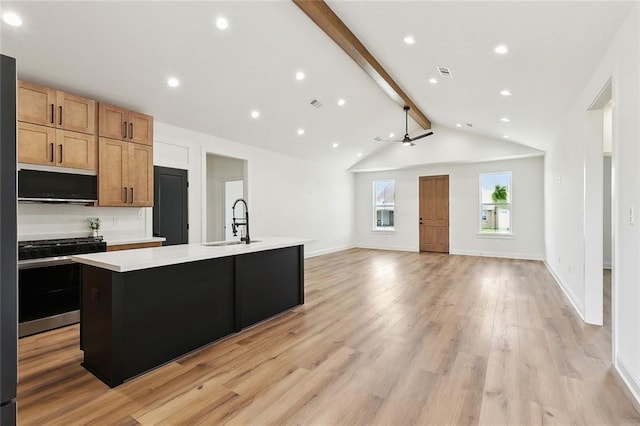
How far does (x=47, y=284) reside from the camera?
3.40 metres

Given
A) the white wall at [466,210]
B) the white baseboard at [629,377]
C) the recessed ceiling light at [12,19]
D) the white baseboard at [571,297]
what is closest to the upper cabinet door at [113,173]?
the recessed ceiling light at [12,19]

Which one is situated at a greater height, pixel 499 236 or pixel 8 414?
pixel 8 414

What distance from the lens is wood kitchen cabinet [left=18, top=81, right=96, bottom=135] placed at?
3.34 m

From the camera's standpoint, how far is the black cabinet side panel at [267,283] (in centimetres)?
331

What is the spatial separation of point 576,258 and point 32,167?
6.54m

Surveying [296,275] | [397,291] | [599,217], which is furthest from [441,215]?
[296,275]

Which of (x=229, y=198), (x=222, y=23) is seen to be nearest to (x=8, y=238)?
(x=222, y=23)

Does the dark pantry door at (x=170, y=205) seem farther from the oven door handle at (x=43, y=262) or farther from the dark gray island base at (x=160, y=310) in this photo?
the dark gray island base at (x=160, y=310)

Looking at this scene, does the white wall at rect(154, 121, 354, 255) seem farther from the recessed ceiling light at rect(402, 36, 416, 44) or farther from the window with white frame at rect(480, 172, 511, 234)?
the window with white frame at rect(480, 172, 511, 234)

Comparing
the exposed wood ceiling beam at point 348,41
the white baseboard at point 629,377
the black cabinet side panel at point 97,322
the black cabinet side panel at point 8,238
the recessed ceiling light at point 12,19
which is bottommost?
the white baseboard at point 629,377

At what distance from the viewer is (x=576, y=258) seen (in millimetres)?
4035

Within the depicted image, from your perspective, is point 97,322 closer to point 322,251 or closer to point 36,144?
point 36,144

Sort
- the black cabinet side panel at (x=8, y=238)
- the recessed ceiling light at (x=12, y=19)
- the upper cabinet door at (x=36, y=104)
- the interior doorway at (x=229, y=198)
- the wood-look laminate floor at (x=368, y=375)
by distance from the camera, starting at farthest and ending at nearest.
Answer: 1. the interior doorway at (x=229, y=198)
2. the upper cabinet door at (x=36, y=104)
3. the recessed ceiling light at (x=12, y=19)
4. the wood-look laminate floor at (x=368, y=375)
5. the black cabinet side panel at (x=8, y=238)

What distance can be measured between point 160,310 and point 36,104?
2.79 metres
